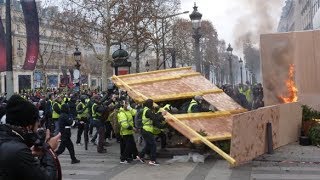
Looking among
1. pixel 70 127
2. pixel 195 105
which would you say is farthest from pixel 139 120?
pixel 70 127

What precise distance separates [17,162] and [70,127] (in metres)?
10.0

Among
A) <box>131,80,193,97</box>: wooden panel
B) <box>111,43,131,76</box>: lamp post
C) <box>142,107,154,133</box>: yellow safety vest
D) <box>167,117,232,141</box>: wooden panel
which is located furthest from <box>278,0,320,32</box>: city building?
<box>142,107,154,133</box>: yellow safety vest

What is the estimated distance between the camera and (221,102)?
584 inches

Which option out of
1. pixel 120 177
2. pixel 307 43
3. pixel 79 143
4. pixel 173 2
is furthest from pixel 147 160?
pixel 173 2

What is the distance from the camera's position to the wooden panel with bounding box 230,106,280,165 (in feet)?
36.1

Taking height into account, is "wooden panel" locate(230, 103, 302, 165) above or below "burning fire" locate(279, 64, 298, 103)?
below

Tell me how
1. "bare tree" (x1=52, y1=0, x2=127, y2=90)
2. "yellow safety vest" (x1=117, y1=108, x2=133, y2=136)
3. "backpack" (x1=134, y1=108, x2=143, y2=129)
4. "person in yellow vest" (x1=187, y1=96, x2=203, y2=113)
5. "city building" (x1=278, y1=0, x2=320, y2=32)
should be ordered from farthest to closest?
"bare tree" (x1=52, y1=0, x2=127, y2=90) → "city building" (x1=278, y1=0, x2=320, y2=32) → "person in yellow vest" (x1=187, y1=96, x2=203, y2=113) → "backpack" (x1=134, y1=108, x2=143, y2=129) → "yellow safety vest" (x1=117, y1=108, x2=133, y2=136)


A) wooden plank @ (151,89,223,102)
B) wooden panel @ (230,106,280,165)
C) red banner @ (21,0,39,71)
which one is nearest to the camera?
wooden panel @ (230,106,280,165)

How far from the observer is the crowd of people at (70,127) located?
3.02 metres

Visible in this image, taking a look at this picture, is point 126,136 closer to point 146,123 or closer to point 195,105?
point 146,123

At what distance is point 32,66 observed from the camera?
16766mm

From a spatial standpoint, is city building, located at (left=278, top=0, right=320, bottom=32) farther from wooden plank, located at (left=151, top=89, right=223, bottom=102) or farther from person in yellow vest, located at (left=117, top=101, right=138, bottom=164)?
person in yellow vest, located at (left=117, top=101, right=138, bottom=164)

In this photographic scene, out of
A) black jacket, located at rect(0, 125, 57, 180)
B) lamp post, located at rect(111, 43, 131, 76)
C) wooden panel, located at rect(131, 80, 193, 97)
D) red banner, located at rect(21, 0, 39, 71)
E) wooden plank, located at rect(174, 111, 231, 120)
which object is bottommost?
wooden plank, located at rect(174, 111, 231, 120)

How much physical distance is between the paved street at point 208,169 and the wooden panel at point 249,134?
28 cm
